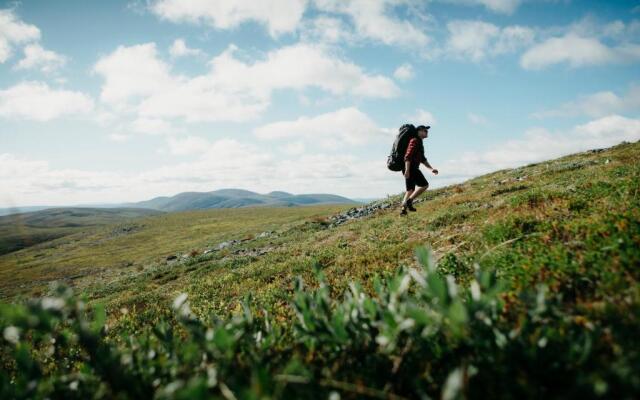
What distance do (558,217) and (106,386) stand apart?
7.63m

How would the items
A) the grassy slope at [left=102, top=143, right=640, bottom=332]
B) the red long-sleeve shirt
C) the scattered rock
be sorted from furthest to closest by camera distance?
the scattered rock, the red long-sleeve shirt, the grassy slope at [left=102, top=143, right=640, bottom=332]

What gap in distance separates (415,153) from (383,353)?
32.5 ft

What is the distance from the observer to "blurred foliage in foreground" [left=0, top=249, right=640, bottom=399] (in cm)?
234

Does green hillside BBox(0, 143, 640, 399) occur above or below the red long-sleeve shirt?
below

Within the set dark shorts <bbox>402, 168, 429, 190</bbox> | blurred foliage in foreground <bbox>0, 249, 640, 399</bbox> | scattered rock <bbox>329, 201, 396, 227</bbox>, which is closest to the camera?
blurred foliage in foreground <bbox>0, 249, 640, 399</bbox>

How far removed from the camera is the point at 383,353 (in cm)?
293

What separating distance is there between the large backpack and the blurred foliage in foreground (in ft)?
31.3

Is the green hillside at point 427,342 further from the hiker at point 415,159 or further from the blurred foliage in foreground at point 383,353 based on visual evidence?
the hiker at point 415,159

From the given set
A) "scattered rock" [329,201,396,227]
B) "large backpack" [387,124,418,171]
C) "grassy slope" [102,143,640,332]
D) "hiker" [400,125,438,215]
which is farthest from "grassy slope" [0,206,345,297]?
"hiker" [400,125,438,215]

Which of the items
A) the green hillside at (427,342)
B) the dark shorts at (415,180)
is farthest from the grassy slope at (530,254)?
the dark shorts at (415,180)

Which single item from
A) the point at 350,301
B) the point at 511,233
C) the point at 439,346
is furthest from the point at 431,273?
the point at 511,233

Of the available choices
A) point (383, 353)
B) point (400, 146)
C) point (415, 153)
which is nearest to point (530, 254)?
point (383, 353)

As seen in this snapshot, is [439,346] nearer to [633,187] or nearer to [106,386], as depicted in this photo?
[106,386]

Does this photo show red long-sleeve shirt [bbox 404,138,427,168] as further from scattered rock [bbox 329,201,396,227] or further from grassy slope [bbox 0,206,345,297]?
grassy slope [bbox 0,206,345,297]
